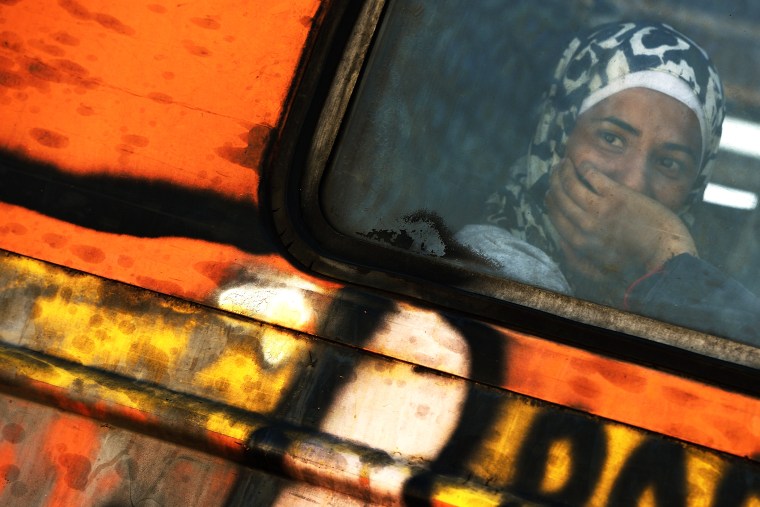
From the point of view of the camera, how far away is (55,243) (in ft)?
3.63

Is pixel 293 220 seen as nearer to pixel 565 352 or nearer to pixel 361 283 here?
pixel 361 283

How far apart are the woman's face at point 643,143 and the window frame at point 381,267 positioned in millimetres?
188

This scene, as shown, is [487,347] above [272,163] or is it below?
below

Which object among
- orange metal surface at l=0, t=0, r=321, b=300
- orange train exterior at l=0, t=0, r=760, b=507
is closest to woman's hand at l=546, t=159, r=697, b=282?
orange train exterior at l=0, t=0, r=760, b=507

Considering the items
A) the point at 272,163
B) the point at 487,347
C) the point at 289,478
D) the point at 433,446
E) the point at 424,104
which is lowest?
the point at 289,478

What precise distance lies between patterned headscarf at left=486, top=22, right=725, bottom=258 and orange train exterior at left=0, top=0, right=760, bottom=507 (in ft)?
0.56

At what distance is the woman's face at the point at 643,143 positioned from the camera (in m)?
1.07

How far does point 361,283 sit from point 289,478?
28 centimetres

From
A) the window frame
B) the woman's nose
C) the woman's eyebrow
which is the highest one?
the woman's eyebrow

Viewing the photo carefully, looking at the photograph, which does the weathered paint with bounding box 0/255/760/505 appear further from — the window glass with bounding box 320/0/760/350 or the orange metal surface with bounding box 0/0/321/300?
the window glass with bounding box 320/0/760/350

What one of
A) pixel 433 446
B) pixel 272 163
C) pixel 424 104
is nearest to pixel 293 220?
pixel 272 163

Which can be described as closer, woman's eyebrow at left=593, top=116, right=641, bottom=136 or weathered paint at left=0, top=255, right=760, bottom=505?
weathered paint at left=0, top=255, right=760, bottom=505

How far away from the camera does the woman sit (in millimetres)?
1054

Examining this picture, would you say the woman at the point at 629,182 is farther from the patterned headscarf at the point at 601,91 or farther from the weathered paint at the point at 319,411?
the weathered paint at the point at 319,411
